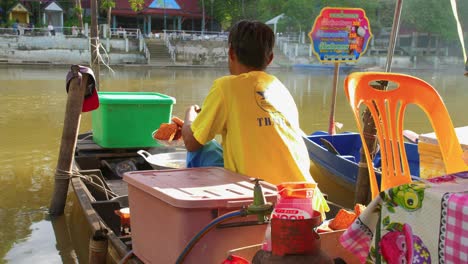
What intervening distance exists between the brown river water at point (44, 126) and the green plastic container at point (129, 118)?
89 centimetres

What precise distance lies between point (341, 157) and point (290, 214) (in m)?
3.85

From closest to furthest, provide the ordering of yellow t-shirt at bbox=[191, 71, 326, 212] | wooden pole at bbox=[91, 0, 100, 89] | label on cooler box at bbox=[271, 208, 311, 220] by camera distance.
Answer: label on cooler box at bbox=[271, 208, 311, 220] → yellow t-shirt at bbox=[191, 71, 326, 212] → wooden pole at bbox=[91, 0, 100, 89]

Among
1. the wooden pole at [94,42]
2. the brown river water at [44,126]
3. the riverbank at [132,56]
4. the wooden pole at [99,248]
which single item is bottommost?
the brown river water at [44,126]

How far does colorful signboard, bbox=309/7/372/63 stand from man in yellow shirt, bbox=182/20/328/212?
389 centimetres

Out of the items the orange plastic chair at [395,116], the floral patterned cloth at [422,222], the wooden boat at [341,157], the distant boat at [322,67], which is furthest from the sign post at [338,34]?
the distant boat at [322,67]

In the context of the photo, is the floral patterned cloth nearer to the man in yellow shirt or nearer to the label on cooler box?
the label on cooler box

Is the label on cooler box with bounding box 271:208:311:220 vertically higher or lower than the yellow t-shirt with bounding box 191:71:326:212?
lower

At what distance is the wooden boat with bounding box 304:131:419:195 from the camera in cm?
543

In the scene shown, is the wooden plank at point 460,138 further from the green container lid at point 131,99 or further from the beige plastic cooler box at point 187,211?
the green container lid at point 131,99

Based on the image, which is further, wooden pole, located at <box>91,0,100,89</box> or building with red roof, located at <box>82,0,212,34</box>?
building with red roof, located at <box>82,0,212,34</box>

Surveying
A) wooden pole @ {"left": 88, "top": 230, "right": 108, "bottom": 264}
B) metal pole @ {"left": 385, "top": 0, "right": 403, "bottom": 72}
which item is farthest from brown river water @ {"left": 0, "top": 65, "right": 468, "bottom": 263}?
metal pole @ {"left": 385, "top": 0, "right": 403, "bottom": 72}

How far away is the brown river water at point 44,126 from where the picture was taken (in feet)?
15.8

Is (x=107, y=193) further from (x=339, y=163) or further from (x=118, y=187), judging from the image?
(x=339, y=163)

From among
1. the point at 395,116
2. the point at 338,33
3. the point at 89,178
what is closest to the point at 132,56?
the point at 338,33
